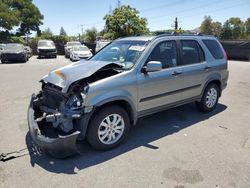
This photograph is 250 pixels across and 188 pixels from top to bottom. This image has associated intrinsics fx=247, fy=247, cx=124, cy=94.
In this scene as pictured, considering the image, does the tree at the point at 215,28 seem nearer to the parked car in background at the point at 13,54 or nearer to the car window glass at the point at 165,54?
the parked car in background at the point at 13,54

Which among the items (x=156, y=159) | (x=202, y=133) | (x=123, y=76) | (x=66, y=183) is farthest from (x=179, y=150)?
(x=66, y=183)

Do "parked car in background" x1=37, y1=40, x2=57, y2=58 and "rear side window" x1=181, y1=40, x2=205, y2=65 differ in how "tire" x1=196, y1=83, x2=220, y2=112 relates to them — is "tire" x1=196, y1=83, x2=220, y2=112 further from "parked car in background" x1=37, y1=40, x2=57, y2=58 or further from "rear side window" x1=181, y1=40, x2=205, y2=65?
"parked car in background" x1=37, y1=40, x2=57, y2=58

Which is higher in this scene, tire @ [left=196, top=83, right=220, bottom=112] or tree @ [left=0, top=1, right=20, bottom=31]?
tree @ [left=0, top=1, right=20, bottom=31]

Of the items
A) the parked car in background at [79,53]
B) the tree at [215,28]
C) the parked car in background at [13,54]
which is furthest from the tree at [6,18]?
the tree at [215,28]

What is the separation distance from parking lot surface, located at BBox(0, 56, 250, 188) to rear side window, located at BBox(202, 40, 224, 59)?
1.52 m

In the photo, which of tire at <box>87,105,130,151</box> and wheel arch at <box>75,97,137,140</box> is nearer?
wheel arch at <box>75,97,137,140</box>

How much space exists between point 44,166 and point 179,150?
2.09 metres

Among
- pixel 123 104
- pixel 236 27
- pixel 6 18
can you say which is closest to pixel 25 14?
pixel 6 18

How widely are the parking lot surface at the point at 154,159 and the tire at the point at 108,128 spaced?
15cm

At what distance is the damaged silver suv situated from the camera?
3.61 meters

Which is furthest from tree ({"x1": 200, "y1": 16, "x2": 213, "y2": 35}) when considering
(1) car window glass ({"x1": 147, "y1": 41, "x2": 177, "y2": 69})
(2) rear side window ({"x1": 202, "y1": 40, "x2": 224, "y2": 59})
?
(1) car window glass ({"x1": 147, "y1": 41, "x2": 177, "y2": 69})

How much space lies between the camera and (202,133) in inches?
184

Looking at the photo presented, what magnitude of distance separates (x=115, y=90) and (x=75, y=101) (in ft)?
2.11

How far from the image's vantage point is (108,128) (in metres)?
3.94
